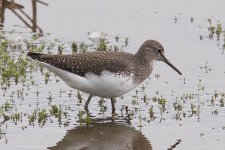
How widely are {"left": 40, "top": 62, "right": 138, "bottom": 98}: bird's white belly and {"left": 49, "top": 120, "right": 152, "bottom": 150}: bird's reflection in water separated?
53cm

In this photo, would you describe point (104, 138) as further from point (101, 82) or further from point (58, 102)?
point (58, 102)

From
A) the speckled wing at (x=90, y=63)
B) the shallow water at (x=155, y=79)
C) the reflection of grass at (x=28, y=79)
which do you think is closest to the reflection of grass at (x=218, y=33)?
the shallow water at (x=155, y=79)

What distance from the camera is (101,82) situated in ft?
39.7

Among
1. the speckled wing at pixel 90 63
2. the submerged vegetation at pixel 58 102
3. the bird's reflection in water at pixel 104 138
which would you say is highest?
the speckled wing at pixel 90 63

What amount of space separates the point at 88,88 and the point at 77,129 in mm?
835

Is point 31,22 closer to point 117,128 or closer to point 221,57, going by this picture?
point 221,57

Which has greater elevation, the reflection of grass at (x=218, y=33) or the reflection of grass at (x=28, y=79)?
the reflection of grass at (x=218, y=33)

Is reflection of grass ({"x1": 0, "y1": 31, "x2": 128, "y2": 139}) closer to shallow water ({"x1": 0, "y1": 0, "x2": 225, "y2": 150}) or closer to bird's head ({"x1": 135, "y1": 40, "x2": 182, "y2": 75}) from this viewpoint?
shallow water ({"x1": 0, "y1": 0, "x2": 225, "y2": 150})

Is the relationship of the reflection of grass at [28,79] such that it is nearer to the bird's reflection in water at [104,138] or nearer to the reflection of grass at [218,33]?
the bird's reflection in water at [104,138]

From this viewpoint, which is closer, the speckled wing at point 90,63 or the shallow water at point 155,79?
the shallow water at point 155,79

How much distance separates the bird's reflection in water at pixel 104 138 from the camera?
10891 millimetres

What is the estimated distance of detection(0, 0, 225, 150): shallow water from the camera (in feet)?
37.3

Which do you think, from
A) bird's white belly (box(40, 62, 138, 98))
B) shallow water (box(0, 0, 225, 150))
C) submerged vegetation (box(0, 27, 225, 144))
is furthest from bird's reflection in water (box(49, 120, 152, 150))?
bird's white belly (box(40, 62, 138, 98))

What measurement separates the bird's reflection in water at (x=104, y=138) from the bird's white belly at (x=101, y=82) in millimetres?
529
